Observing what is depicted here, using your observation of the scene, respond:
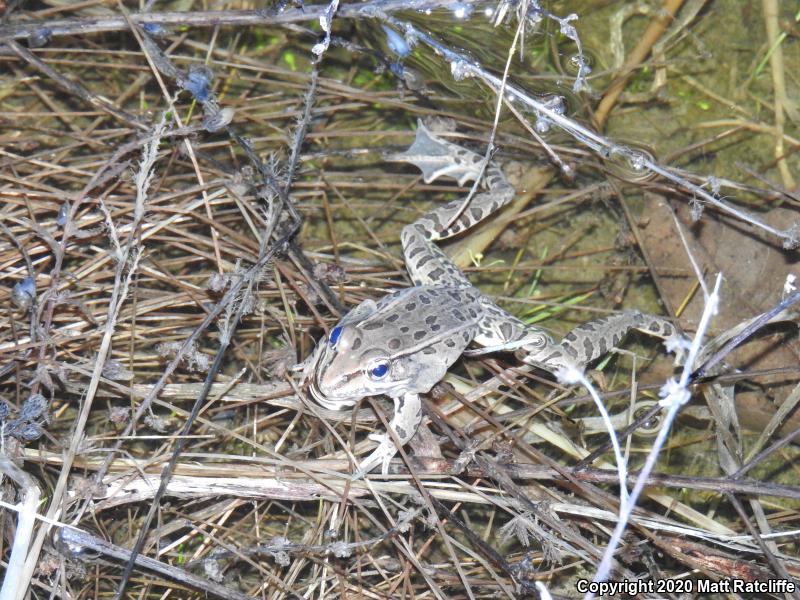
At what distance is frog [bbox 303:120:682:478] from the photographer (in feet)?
14.7

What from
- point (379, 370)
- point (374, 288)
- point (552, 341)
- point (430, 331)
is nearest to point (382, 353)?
point (379, 370)

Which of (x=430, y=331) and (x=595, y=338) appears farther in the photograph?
(x=595, y=338)

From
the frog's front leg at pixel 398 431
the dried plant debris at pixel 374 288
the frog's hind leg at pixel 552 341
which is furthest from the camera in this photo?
the frog's hind leg at pixel 552 341

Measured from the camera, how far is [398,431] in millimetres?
4539

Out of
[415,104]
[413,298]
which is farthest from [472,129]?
[413,298]

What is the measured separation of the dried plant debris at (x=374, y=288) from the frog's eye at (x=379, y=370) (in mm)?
306

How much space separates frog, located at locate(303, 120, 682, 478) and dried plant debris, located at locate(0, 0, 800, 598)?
10 cm

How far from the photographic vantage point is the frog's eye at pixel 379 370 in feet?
14.6

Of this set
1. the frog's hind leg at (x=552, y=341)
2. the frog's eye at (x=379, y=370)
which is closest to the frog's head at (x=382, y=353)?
the frog's eye at (x=379, y=370)

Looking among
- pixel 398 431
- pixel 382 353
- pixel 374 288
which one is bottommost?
pixel 398 431

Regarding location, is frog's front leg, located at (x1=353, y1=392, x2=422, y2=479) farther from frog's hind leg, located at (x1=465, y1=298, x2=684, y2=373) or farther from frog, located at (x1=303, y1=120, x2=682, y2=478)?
frog's hind leg, located at (x1=465, y1=298, x2=684, y2=373)

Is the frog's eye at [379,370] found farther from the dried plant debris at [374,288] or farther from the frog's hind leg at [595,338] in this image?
the frog's hind leg at [595,338]

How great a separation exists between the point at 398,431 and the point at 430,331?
0.64 m

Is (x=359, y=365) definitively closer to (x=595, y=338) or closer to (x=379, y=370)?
(x=379, y=370)
